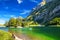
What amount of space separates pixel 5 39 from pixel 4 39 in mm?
411

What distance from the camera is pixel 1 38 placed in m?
33.9

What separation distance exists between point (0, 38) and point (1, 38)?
0.33 m

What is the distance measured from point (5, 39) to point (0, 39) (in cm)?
170

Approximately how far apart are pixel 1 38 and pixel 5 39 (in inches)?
37.7

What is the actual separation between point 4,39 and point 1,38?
699 millimetres

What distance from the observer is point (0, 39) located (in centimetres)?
3284

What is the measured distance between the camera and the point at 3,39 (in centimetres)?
3366

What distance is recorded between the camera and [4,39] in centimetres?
3394

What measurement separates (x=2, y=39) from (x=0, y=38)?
0.55 meters

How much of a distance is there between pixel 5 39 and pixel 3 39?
742 millimetres

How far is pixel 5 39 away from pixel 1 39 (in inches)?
47.7

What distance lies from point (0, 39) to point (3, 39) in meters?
0.96

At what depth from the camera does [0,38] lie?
33625 millimetres

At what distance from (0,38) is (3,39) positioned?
69 cm
